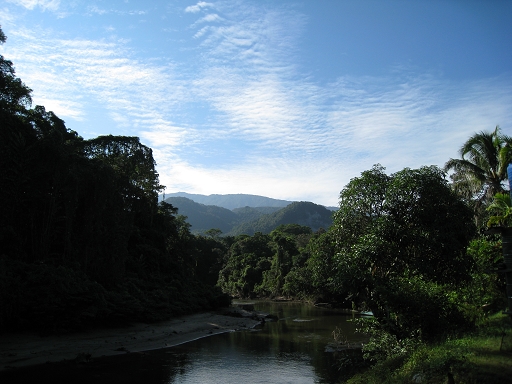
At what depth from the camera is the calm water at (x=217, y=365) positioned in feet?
56.6

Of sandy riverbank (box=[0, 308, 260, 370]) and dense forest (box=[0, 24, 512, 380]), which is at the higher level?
dense forest (box=[0, 24, 512, 380])

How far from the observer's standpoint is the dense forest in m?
13.6

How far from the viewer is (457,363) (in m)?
9.41

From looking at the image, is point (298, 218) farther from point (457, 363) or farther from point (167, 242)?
point (457, 363)

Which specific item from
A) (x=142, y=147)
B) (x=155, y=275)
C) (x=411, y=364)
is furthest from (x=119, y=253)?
(x=411, y=364)

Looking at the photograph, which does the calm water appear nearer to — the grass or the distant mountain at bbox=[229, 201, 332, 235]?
the grass

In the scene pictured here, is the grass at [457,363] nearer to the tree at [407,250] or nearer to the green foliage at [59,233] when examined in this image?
the tree at [407,250]

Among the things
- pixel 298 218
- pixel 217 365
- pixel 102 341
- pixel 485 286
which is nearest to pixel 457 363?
pixel 485 286

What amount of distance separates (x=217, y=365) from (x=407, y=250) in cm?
1201

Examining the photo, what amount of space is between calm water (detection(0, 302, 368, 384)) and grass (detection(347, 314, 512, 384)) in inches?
220

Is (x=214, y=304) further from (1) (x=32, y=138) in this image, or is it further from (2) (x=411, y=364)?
(2) (x=411, y=364)

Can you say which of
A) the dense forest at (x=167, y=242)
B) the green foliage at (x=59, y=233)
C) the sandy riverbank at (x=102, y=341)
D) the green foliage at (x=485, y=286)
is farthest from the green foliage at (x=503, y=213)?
the green foliage at (x=59, y=233)

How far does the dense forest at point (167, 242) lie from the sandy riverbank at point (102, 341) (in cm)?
91

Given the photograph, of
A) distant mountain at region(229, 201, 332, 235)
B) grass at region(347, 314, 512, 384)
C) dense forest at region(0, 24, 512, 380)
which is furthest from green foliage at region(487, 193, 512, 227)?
distant mountain at region(229, 201, 332, 235)
